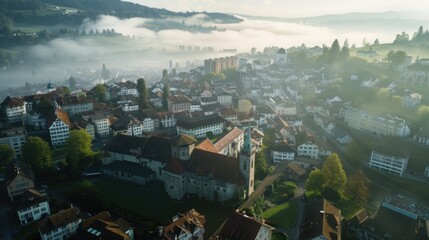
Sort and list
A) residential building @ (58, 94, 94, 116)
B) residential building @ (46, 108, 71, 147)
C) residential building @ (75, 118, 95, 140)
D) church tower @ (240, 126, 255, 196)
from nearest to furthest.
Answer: church tower @ (240, 126, 255, 196)
residential building @ (46, 108, 71, 147)
residential building @ (75, 118, 95, 140)
residential building @ (58, 94, 94, 116)

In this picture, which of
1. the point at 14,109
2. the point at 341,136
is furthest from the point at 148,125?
the point at 341,136

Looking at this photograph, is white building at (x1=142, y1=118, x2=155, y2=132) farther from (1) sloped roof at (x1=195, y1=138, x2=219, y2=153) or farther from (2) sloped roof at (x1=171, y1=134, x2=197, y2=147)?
(2) sloped roof at (x1=171, y1=134, x2=197, y2=147)

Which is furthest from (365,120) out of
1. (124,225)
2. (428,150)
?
(124,225)

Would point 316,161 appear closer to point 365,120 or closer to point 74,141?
point 365,120

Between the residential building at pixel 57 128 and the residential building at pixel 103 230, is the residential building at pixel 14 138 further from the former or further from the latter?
the residential building at pixel 103 230

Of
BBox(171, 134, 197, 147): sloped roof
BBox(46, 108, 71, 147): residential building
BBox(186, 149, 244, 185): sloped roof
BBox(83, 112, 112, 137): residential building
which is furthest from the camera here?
BBox(83, 112, 112, 137): residential building

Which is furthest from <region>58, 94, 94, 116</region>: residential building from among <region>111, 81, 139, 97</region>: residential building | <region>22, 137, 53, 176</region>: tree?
<region>22, 137, 53, 176</region>: tree
